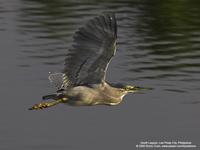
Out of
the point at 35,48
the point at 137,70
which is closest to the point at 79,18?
the point at 35,48

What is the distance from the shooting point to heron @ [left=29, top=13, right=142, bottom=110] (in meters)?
15.9

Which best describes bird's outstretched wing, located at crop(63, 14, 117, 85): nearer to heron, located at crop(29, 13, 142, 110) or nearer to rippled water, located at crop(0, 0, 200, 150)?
heron, located at crop(29, 13, 142, 110)

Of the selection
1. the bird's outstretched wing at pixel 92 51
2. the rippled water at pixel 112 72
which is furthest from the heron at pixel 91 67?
the rippled water at pixel 112 72

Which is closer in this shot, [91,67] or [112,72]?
[91,67]

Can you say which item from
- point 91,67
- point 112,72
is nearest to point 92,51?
point 91,67

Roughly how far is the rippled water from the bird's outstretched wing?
26.7 feet

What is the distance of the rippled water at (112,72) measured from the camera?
2591 cm

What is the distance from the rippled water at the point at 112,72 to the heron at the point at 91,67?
7531mm

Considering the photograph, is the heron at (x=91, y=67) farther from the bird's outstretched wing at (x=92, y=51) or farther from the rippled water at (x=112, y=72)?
the rippled water at (x=112, y=72)

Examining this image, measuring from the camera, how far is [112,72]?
104ft

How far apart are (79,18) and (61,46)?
185 inches

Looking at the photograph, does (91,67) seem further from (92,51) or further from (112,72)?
(112,72)

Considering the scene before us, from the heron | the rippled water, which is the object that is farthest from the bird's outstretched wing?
the rippled water

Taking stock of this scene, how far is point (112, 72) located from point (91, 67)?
15.0 meters
